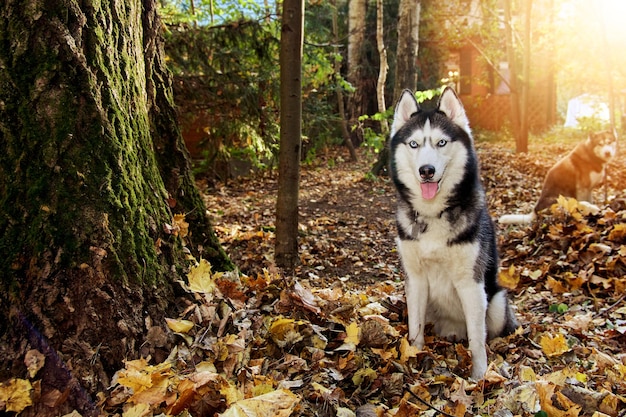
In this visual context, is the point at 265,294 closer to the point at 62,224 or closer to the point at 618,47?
the point at 62,224

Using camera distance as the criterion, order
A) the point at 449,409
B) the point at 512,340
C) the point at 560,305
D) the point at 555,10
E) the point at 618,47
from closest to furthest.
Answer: the point at 449,409
the point at 512,340
the point at 560,305
the point at 618,47
the point at 555,10

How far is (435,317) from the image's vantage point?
3551mm

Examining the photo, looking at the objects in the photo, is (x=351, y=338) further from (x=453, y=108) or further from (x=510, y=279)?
(x=510, y=279)

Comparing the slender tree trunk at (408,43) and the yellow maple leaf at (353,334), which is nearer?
the yellow maple leaf at (353,334)

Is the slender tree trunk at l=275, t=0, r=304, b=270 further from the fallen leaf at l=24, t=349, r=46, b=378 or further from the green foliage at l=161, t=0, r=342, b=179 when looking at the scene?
the fallen leaf at l=24, t=349, r=46, b=378

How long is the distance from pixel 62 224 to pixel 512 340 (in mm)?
3036

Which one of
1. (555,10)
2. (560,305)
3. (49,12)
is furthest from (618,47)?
(49,12)

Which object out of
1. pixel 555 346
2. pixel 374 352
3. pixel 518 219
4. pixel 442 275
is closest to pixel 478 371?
pixel 555 346

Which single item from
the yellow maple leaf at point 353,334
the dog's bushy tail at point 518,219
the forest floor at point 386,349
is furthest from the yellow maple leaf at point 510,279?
the yellow maple leaf at point 353,334

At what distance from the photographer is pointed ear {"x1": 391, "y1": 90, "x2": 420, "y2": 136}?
3367 mm

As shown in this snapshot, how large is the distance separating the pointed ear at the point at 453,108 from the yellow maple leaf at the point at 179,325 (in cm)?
216

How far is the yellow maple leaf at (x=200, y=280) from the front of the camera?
2.83 metres

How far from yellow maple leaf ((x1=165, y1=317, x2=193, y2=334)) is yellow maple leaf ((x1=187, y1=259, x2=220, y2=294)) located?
0.30 meters

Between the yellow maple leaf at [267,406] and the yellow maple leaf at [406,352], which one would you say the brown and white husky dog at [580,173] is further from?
the yellow maple leaf at [267,406]
